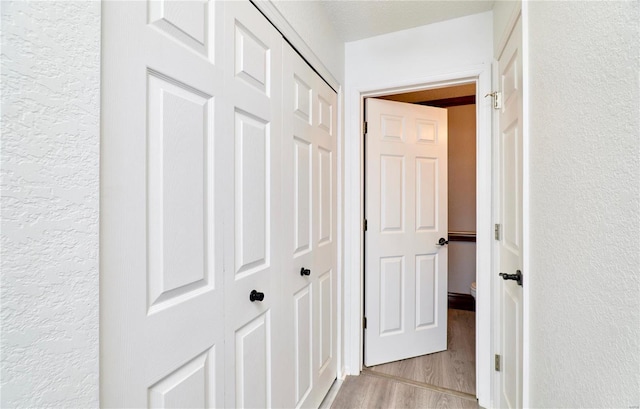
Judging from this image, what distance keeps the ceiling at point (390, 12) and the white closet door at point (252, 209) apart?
0.74m

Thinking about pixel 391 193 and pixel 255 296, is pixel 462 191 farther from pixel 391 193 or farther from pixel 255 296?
pixel 255 296

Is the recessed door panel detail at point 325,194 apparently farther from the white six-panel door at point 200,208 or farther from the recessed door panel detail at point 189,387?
the recessed door panel detail at point 189,387

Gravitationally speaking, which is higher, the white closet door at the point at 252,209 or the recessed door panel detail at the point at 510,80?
the recessed door panel detail at the point at 510,80

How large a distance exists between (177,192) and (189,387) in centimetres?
53

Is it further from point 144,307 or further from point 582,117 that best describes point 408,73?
point 144,307

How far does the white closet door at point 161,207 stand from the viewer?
605mm

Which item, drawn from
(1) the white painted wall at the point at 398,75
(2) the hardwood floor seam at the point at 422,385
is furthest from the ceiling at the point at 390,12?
(2) the hardwood floor seam at the point at 422,385

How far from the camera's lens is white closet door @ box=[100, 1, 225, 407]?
60cm

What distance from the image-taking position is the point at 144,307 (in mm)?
668

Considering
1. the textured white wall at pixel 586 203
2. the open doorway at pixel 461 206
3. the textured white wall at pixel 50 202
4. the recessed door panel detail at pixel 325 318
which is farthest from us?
the open doorway at pixel 461 206

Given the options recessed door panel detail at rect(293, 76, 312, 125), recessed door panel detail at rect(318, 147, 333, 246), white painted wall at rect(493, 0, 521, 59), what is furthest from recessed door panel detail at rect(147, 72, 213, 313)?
white painted wall at rect(493, 0, 521, 59)

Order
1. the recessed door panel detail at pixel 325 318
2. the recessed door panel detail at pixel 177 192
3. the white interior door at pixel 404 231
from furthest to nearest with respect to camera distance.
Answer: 1. the white interior door at pixel 404 231
2. the recessed door panel detail at pixel 325 318
3. the recessed door panel detail at pixel 177 192

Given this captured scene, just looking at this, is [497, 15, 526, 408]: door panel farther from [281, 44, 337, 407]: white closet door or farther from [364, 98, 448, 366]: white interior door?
[281, 44, 337, 407]: white closet door

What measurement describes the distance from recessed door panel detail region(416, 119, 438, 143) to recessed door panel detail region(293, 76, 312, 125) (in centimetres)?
113
